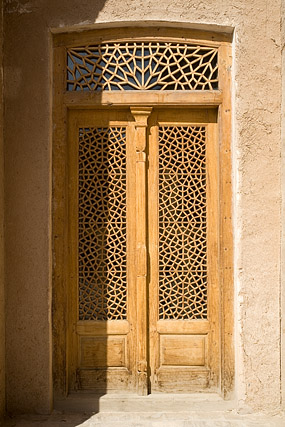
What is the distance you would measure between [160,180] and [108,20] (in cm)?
139

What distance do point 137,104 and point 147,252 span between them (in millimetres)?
1279

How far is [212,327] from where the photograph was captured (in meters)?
3.81

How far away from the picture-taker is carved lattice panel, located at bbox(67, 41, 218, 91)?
12.3 ft

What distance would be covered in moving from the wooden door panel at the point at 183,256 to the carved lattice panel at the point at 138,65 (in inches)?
11.5

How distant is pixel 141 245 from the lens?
12.4 ft

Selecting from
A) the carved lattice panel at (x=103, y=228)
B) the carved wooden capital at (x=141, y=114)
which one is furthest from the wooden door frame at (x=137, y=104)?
the carved lattice panel at (x=103, y=228)

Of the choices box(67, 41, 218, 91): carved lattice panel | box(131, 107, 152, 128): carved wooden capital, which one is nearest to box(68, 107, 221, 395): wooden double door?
box(131, 107, 152, 128): carved wooden capital

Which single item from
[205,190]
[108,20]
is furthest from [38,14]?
[205,190]

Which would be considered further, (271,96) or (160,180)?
(160,180)

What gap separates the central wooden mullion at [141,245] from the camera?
3.78 metres

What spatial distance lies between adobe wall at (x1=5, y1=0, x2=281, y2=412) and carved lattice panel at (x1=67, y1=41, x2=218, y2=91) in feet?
0.75

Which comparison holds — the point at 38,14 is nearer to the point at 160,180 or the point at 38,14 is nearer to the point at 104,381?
the point at 160,180

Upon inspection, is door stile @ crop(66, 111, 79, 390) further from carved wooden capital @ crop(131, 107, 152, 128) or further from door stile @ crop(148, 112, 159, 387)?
door stile @ crop(148, 112, 159, 387)

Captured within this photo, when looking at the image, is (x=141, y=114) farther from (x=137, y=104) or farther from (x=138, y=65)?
(x=138, y=65)
